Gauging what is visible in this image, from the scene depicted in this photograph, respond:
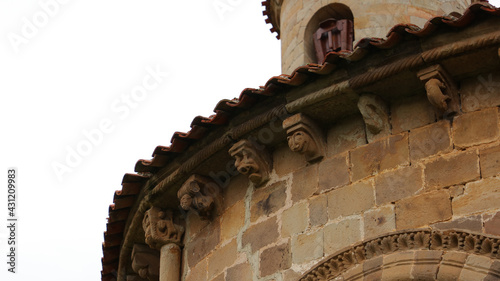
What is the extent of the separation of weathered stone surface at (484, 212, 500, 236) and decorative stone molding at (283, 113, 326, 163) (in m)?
1.51

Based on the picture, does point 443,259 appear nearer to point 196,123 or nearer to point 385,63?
point 385,63

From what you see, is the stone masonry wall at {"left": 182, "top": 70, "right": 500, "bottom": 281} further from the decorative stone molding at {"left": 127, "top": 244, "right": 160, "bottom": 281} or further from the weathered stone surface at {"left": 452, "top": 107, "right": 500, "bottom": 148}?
the decorative stone molding at {"left": 127, "top": 244, "right": 160, "bottom": 281}

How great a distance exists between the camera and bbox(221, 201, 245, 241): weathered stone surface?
7.92m

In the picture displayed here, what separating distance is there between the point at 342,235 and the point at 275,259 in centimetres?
60

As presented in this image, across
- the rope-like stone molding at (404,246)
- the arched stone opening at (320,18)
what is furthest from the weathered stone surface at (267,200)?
the arched stone opening at (320,18)

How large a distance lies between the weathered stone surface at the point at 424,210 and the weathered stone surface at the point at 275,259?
91 centimetres

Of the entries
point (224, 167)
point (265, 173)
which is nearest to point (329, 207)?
point (265, 173)

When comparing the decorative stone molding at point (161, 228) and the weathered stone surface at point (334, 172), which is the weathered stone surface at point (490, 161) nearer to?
the weathered stone surface at point (334, 172)

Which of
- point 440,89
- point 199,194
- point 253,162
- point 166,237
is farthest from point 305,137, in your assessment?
point 166,237

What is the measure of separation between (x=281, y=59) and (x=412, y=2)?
1.51 metres

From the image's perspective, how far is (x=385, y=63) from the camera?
23.4 feet

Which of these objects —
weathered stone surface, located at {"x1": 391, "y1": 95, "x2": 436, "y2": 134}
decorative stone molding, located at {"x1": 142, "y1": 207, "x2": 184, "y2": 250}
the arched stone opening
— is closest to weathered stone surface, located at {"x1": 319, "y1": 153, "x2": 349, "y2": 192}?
weathered stone surface, located at {"x1": 391, "y1": 95, "x2": 436, "y2": 134}

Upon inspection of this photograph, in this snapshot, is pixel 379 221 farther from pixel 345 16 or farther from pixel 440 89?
pixel 345 16

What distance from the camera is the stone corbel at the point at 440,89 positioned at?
694cm
